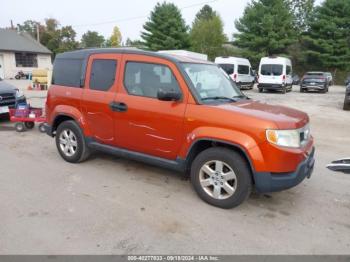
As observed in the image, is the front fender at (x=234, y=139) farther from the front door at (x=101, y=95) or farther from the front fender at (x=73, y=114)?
the front fender at (x=73, y=114)

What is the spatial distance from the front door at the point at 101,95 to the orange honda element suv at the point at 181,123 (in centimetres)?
2

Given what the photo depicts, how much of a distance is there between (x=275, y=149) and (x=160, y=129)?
156 centimetres

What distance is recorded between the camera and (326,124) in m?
10.8

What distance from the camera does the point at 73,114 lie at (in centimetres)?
547

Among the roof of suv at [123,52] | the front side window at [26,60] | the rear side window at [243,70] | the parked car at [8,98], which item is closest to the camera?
Result: the roof of suv at [123,52]

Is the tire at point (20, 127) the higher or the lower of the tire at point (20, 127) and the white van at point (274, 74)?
the lower

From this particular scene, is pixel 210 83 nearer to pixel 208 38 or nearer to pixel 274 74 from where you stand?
pixel 274 74

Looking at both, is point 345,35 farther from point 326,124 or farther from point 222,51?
point 326,124

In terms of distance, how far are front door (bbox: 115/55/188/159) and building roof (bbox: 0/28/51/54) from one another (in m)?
36.9

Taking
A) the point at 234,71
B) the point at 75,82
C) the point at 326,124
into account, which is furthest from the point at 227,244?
the point at 234,71

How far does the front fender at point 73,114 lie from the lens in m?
5.38

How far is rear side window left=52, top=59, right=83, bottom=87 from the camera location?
550cm

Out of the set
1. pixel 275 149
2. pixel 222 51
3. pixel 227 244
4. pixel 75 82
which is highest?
pixel 222 51

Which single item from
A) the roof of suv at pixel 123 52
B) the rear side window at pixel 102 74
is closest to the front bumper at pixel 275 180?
the roof of suv at pixel 123 52
